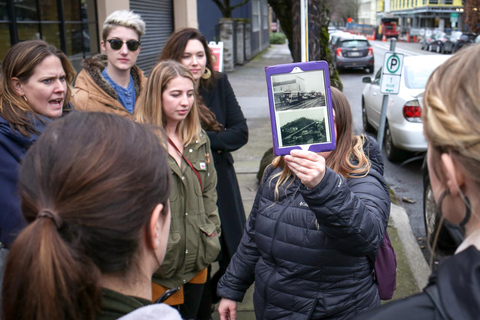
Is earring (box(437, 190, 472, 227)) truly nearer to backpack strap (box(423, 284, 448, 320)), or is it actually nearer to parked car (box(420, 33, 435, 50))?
backpack strap (box(423, 284, 448, 320))

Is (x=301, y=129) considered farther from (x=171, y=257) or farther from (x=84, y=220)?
(x=171, y=257)

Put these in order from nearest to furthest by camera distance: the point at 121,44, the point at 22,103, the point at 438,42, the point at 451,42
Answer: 1. the point at 22,103
2. the point at 121,44
3. the point at 451,42
4. the point at 438,42

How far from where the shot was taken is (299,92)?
1.92 m

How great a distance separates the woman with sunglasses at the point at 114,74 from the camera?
→ 11.0 ft

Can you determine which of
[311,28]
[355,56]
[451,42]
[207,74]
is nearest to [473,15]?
[451,42]

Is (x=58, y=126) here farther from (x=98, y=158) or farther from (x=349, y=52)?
(x=349, y=52)

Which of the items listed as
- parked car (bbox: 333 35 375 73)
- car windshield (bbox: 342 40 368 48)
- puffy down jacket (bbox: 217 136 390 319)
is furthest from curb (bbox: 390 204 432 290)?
car windshield (bbox: 342 40 368 48)

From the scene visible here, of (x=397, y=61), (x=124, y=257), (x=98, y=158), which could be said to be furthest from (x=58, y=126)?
(x=397, y=61)

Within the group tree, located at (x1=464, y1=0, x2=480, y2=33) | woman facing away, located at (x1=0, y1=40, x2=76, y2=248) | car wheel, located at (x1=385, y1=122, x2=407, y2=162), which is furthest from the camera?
tree, located at (x1=464, y1=0, x2=480, y2=33)

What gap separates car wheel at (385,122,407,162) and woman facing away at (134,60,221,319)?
595cm

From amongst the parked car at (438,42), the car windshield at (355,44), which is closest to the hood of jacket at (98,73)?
the car windshield at (355,44)

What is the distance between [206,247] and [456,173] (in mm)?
2024

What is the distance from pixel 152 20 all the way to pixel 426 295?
11742 millimetres

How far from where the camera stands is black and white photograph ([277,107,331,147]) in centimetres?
189
